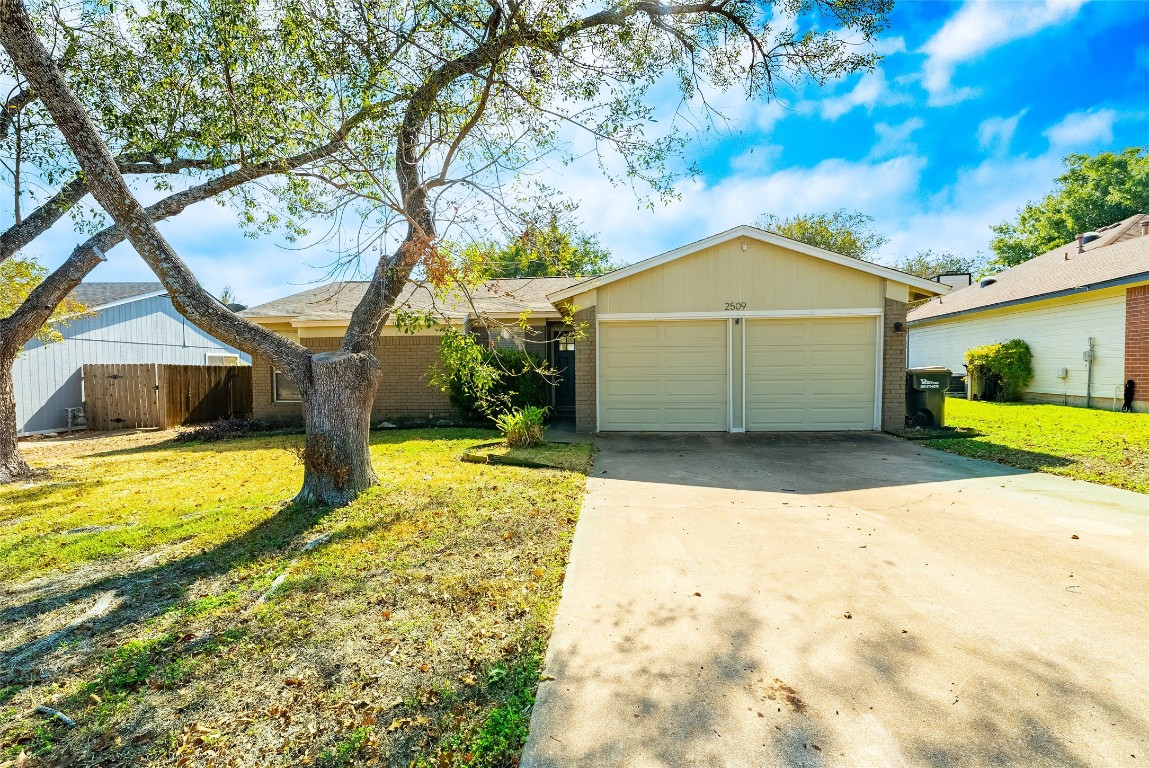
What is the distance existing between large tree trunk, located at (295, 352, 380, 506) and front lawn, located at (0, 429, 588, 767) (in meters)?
0.23

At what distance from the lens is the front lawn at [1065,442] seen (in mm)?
6398

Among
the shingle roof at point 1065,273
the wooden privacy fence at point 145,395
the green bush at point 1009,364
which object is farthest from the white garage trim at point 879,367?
the wooden privacy fence at point 145,395

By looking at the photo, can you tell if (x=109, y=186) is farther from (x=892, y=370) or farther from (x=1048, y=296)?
(x=1048, y=296)

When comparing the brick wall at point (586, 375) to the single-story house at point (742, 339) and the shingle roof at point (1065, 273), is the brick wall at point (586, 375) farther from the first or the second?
the shingle roof at point (1065, 273)

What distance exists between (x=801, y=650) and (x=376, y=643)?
225 cm

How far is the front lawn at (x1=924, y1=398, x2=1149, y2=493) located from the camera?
21.0 ft

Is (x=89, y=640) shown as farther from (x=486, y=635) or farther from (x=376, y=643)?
(x=486, y=635)

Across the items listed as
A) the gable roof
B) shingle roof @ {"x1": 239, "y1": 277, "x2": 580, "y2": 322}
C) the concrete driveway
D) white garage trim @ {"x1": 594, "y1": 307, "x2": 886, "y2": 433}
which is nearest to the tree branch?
the concrete driveway

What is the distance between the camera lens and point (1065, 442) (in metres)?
8.26

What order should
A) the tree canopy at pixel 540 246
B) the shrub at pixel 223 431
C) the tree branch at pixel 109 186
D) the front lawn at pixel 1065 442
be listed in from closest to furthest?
the tree branch at pixel 109 186 < the tree canopy at pixel 540 246 < the front lawn at pixel 1065 442 < the shrub at pixel 223 431

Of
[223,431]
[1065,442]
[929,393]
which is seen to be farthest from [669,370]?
[223,431]

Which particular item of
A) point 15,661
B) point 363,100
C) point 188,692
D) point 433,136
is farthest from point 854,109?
point 15,661

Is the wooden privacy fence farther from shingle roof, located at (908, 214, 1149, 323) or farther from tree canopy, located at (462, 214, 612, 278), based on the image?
shingle roof, located at (908, 214, 1149, 323)

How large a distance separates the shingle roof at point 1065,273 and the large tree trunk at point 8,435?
797 inches
